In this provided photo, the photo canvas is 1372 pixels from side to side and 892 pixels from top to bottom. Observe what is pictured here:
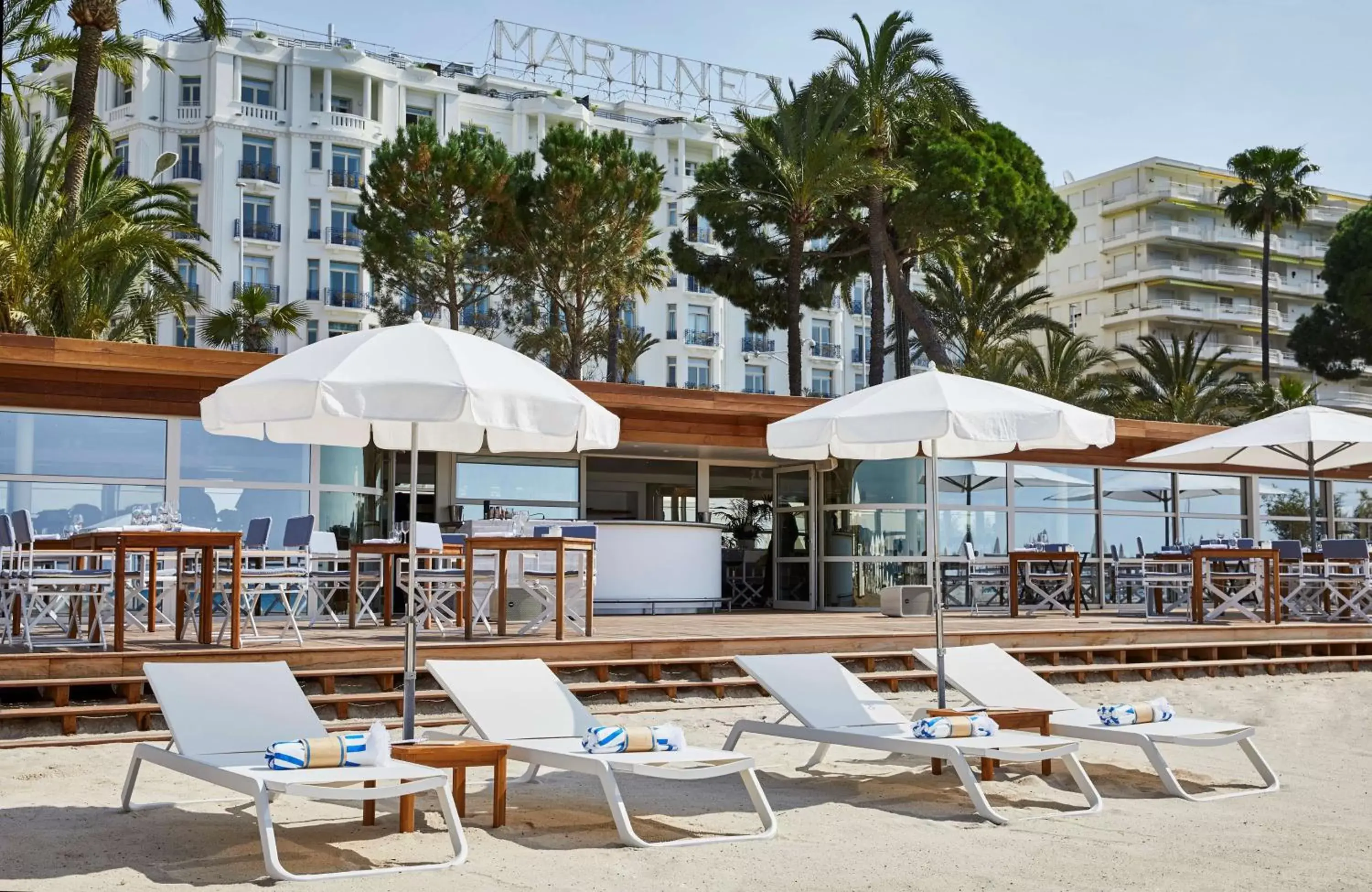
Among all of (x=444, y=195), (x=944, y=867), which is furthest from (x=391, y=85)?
(x=944, y=867)

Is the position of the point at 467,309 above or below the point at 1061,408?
above

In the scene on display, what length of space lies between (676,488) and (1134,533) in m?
5.82

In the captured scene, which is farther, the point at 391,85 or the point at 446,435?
the point at 391,85

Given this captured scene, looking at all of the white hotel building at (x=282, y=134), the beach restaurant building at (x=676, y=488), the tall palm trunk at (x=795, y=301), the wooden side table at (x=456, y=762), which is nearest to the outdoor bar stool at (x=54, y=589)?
the beach restaurant building at (x=676, y=488)

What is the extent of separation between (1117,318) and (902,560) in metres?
48.7

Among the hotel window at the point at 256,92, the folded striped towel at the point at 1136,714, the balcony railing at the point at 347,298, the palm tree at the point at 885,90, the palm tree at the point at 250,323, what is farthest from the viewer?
the hotel window at the point at 256,92

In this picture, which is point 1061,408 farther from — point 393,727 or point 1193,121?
point 1193,121

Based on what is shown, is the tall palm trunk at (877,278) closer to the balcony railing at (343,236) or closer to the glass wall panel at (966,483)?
the glass wall panel at (966,483)

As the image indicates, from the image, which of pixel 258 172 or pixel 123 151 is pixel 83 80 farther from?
pixel 123 151

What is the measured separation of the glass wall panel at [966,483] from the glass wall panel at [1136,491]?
1751 millimetres

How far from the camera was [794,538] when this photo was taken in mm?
17078

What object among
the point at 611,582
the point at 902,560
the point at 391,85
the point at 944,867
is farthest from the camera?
the point at 391,85

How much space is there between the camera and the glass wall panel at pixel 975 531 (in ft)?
54.2

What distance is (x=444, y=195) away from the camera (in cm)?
2603
